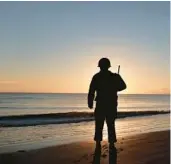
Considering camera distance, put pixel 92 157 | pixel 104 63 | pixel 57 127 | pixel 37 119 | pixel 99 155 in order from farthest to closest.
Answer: pixel 37 119 < pixel 57 127 < pixel 92 157 < pixel 99 155 < pixel 104 63

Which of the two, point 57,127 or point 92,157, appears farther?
point 57,127

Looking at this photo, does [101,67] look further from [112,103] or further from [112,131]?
[112,131]

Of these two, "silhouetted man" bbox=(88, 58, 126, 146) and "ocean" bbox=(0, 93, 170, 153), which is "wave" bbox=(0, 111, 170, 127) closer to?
"ocean" bbox=(0, 93, 170, 153)

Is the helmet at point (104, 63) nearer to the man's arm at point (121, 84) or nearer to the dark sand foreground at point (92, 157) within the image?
the man's arm at point (121, 84)

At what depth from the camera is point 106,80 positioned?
8180mm

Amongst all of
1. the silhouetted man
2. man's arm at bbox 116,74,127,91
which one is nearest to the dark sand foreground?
the silhouetted man

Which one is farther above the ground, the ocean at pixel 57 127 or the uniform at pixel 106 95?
the uniform at pixel 106 95

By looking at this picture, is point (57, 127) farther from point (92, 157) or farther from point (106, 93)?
point (106, 93)

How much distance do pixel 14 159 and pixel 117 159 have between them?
2961 mm

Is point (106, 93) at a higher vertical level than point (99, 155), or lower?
higher

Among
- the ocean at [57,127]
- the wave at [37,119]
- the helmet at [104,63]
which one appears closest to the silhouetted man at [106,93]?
the helmet at [104,63]

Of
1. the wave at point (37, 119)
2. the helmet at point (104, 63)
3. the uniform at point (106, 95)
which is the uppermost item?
the helmet at point (104, 63)

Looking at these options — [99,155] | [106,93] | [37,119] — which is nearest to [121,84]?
[106,93]

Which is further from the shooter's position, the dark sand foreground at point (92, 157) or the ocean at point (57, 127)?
the ocean at point (57, 127)
